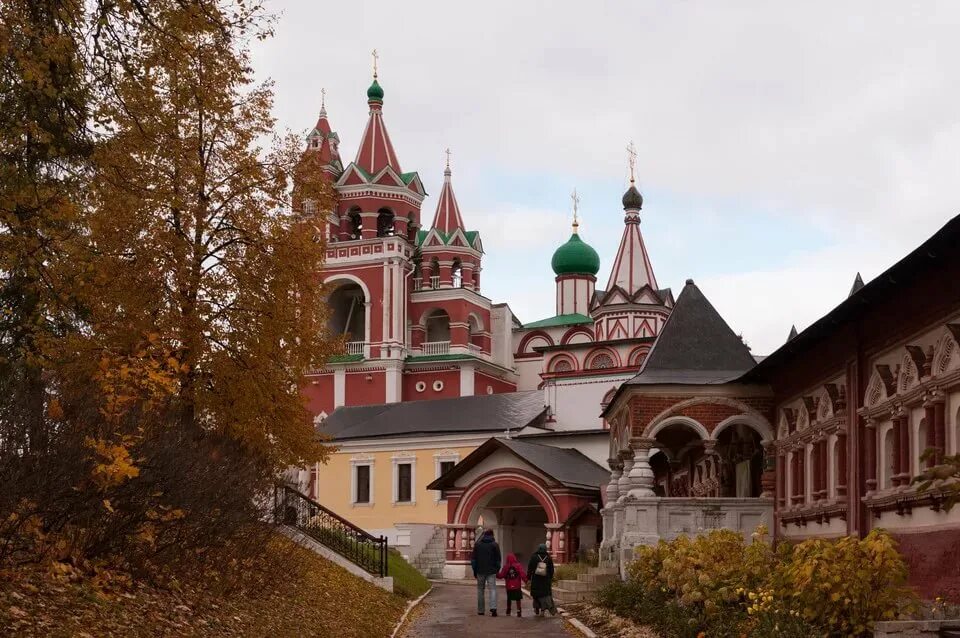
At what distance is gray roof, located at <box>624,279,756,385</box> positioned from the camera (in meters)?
21.3

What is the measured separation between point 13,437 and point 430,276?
56.6 m

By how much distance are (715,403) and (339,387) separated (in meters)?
42.7

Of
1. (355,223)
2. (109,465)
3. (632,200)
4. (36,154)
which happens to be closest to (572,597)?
(109,465)

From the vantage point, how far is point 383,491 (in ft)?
153

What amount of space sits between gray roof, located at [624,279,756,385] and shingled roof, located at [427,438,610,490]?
14.3 m

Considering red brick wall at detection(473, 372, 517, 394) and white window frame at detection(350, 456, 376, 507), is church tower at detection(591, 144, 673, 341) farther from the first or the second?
white window frame at detection(350, 456, 376, 507)

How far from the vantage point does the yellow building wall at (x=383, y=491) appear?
149 ft

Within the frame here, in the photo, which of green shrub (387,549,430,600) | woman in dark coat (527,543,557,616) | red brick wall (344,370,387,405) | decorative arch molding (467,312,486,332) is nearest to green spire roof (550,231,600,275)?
decorative arch molding (467,312,486,332)

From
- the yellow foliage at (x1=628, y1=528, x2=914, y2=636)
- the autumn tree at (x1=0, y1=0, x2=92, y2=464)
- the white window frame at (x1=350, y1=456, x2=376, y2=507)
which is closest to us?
the autumn tree at (x1=0, y1=0, x2=92, y2=464)

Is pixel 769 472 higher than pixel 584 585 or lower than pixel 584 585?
higher

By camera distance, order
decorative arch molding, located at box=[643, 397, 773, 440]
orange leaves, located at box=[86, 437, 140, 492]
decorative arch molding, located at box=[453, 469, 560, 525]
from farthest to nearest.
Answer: decorative arch molding, located at box=[453, 469, 560, 525] < decorative arch molding, located at box=[643, 397, 773, 440] < orange leaves, located at box=[86, 437, 140, 492]

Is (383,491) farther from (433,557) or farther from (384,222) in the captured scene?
(384,222)

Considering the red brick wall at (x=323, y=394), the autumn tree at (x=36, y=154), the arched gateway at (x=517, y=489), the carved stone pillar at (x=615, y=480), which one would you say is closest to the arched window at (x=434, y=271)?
the red brick wall at (x=323, y=394)

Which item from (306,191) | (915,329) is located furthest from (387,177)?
(915,329)
